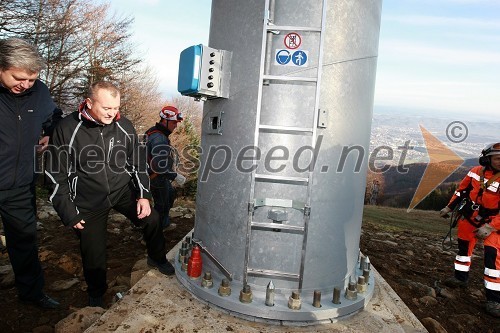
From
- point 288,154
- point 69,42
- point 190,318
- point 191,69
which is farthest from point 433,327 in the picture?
point 69,42

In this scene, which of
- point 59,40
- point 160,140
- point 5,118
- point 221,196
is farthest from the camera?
point 59,40

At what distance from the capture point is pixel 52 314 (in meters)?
3.85

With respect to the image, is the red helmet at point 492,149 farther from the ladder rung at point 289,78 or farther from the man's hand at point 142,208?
the man's hand at point 142,208

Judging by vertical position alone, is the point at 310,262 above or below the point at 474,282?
above

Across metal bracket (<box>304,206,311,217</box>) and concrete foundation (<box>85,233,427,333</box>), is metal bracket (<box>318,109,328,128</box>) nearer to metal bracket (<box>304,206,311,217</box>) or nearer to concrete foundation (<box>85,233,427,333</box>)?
metal bracket (<box>304,206,311,217</box>)

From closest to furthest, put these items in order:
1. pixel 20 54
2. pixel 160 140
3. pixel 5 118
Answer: pixel 20 54
pixel 5 118
pixel 160 140

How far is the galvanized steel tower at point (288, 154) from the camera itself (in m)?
3.34

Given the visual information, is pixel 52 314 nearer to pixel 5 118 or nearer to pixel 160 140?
pixel 5 118

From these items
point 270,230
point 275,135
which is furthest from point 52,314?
point 275,135

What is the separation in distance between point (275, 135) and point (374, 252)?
457cm

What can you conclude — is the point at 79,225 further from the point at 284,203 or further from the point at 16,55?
the point at 284,203

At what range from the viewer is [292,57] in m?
3.35

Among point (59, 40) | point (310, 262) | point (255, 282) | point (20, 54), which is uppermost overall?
point (59, 40)

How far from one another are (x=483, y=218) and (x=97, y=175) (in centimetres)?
531
